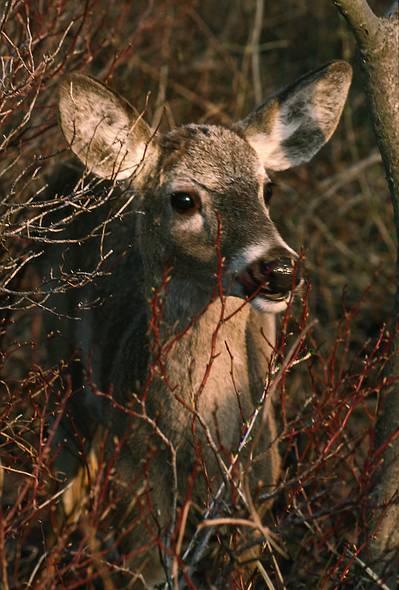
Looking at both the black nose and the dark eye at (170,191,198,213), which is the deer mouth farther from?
the dark eye at (170,191,198,213)

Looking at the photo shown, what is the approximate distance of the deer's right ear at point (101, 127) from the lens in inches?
183

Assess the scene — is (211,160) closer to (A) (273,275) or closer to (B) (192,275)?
(B) (192,275)

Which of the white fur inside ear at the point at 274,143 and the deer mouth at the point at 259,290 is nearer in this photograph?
the deer mouth at the point at 259,290

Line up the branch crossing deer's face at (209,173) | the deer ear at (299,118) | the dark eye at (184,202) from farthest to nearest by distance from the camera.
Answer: the deer ear at (299,118) < the dark eye at (184,202) < the branch crossing deer's face at (209,173)

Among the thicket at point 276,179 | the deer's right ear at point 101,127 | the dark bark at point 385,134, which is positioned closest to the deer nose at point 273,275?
the thicket at point 276,179

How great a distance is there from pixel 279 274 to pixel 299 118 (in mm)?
1565

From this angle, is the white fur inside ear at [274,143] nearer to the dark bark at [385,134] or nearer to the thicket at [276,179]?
the thicket at [276,179]

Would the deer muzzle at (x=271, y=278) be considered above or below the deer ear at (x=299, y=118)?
below

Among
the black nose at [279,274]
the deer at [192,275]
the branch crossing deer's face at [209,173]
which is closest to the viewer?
the black nose at [279,274]

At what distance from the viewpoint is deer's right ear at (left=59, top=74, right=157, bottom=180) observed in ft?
15.2

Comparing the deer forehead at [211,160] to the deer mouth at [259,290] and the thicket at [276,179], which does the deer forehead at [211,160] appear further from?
the deer mouth at [259,290]

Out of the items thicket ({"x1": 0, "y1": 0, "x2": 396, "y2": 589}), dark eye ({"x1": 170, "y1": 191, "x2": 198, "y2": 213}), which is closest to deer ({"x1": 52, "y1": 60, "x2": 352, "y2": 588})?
dark eye ({"x1": 170, "y1": 191, "x2": 198, "y2": 213})

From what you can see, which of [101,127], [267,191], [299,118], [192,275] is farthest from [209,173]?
[299,118]

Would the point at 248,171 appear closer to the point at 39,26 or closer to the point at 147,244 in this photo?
the point at 147,244
